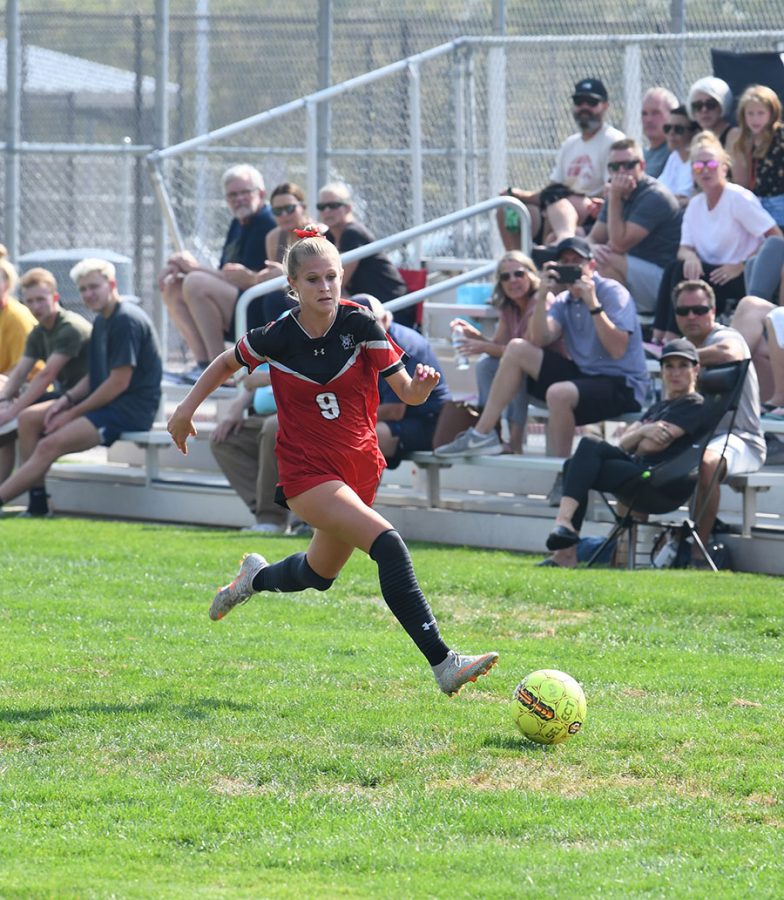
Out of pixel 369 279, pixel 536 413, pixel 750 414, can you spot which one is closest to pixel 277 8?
pixel 369 279

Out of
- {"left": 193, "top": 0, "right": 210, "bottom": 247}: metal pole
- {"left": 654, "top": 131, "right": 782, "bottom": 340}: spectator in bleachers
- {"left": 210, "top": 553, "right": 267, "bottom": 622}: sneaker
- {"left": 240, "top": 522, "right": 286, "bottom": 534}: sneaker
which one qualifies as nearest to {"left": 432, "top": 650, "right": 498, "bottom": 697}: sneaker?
{"left": 210, "top": 553, "right": 267, "bottom": 622}: sneaker

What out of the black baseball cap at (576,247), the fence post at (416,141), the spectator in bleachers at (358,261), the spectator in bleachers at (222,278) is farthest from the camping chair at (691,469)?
the fence post at (416,141)

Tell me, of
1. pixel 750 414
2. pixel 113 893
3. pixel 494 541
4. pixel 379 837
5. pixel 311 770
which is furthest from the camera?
pixel 494 541

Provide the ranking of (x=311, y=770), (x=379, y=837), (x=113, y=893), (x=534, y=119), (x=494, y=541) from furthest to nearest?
(x=534, y=119) < (x=494, y=541) < (x=311, y=770) < (x=379, y=837) < (x=113, y=893)

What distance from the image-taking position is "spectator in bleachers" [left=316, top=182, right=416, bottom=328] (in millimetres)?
13289

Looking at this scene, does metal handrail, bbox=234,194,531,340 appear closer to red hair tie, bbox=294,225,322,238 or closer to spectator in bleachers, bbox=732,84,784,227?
spectator in bleachers, bbox=732,84,784,227

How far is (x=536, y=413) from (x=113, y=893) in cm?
829

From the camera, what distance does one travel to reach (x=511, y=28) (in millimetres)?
14992

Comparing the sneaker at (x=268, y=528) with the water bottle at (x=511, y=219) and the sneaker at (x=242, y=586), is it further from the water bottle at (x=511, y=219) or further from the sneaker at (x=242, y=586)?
the sneaker at (x=242, y=586)

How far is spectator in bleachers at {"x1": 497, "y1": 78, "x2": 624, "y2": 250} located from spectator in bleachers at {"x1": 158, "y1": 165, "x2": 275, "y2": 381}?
2149mm

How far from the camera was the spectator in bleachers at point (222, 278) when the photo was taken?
14.2m

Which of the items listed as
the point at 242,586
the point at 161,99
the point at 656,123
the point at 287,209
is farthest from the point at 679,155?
the point at 242,586

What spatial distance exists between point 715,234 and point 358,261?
2.87m

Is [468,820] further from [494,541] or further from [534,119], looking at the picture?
[534,119]
